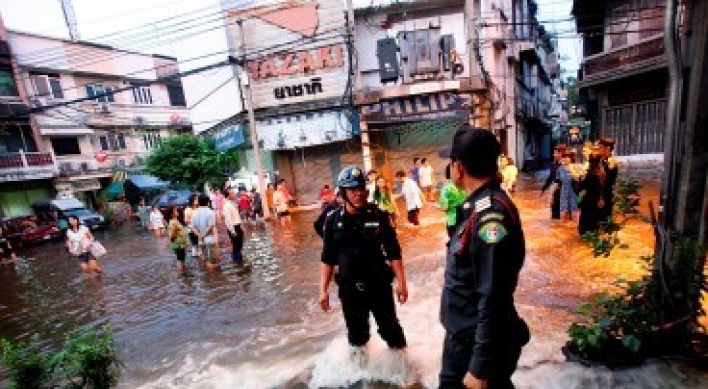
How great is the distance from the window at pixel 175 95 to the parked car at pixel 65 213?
15223 millimetres

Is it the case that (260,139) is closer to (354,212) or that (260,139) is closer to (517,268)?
(354,212)

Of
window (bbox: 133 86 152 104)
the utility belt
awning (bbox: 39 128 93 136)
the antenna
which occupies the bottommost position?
the utility belt

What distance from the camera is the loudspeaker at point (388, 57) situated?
18.1m

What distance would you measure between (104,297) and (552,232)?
1018 centimetres

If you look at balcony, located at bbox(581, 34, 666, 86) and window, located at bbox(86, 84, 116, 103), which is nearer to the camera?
balcony, located at bbox(581, 34, 666, 86)

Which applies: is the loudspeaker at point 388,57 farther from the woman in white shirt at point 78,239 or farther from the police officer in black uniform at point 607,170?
the woman in white shirt at point 78,239

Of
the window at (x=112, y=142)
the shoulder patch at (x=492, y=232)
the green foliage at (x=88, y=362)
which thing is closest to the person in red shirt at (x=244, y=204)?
the green foliage at (x=88, y=362)

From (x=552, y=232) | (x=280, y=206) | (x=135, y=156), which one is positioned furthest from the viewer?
(x=135, y=156)

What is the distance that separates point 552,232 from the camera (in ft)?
29.4

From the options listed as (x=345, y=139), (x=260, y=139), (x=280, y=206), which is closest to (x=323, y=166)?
(x=345, y=139)

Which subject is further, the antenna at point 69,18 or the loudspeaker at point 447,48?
the antenna at point 69,18

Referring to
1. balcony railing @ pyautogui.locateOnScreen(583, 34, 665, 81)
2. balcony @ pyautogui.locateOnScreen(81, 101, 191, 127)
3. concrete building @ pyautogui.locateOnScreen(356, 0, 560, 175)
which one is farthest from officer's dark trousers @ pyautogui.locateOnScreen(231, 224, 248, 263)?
balcony @ pyautogui.locateOnScreen(81, 101, 191, 127)

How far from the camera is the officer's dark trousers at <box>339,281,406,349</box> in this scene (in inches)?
149

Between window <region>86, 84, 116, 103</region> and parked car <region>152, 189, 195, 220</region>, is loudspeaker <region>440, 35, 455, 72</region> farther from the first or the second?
window <region>86, 84, 116, 103</region>
